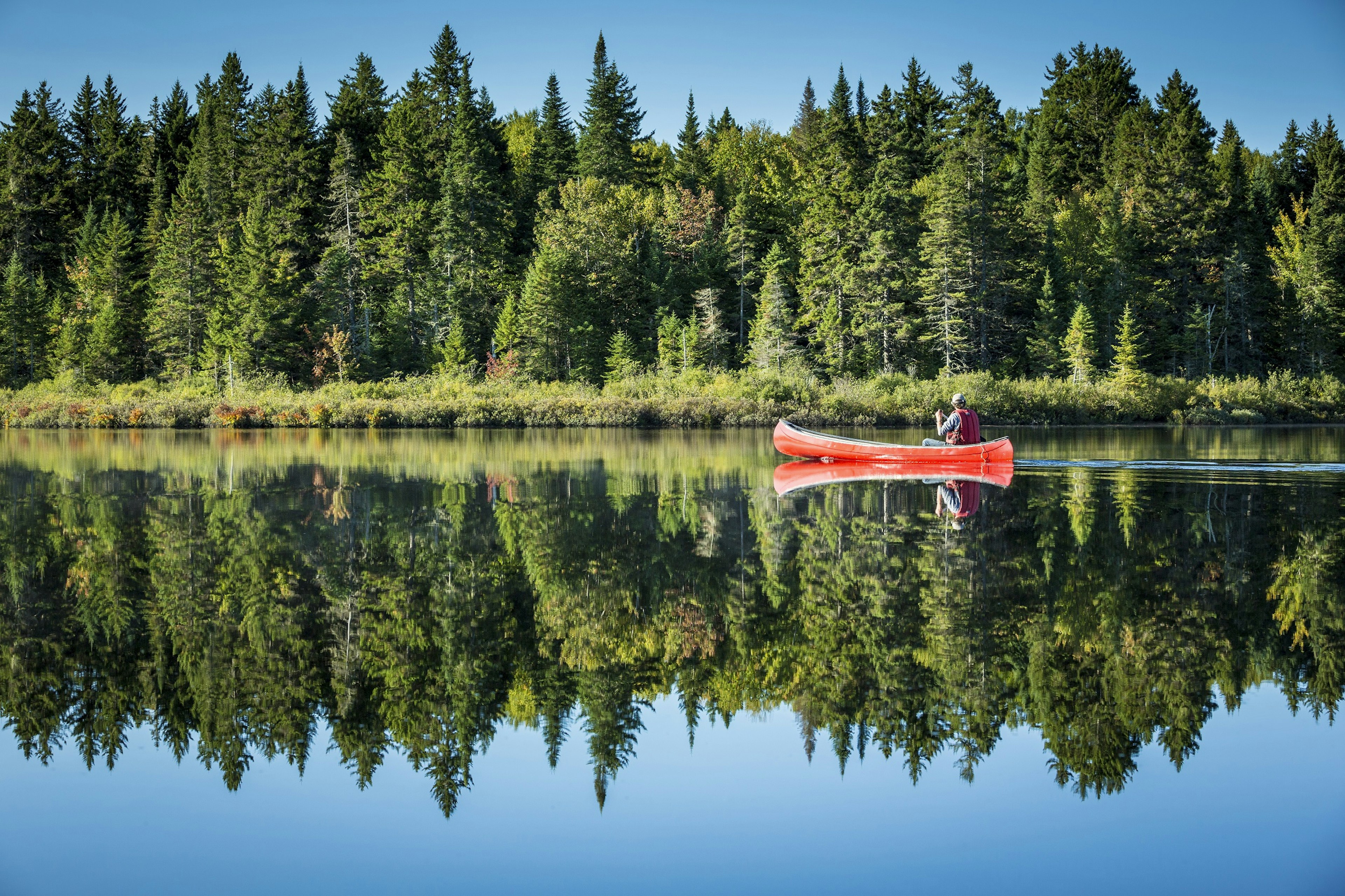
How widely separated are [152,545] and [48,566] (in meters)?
1.51

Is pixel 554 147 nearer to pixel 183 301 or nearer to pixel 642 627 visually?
pixel 183 301

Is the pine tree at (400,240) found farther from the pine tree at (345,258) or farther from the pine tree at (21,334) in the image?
the pine tree at (21,334)

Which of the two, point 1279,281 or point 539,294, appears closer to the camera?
point 539,294

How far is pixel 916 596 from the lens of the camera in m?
10.9

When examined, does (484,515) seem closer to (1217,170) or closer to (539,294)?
(539,294)

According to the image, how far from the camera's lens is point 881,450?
27.3 m

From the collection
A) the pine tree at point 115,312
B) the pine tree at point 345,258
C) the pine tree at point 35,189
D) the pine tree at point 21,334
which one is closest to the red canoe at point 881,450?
the pine tree at point 345,258

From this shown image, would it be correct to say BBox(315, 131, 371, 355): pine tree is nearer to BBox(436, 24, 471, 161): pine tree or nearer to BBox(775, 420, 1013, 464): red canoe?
BBox(436, 24, 471, 161): pine tree

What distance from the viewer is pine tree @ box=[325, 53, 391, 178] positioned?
279 feet

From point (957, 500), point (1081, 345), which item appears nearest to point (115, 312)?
point (1081, 345)

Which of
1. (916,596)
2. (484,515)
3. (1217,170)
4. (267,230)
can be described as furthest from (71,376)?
(1217,170)

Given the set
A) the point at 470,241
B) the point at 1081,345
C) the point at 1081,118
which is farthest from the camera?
the point at 1081,118

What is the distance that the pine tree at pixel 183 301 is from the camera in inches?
2849

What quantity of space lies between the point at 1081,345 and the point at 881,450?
38.9m
